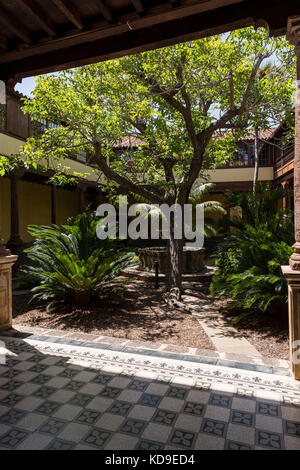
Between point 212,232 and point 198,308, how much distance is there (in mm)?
7708

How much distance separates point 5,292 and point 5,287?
0.07 m

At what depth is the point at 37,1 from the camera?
2.98 metres

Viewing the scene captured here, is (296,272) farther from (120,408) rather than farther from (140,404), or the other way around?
(120,408)

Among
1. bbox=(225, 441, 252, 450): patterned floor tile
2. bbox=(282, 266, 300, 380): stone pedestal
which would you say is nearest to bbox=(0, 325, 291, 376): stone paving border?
bbox=(282, 266, 300, 380): stone pedestal

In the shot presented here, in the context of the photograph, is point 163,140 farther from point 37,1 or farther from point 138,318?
point 37,1

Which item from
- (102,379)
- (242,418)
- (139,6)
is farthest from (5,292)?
(139,6)

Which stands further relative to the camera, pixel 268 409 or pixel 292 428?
pixel 268 409

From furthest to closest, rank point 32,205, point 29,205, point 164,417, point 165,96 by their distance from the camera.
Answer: point 32,205, point 29,205, point 165,96, point 164,417

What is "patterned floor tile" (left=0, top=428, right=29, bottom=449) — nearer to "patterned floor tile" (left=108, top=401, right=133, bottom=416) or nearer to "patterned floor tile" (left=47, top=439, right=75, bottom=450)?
"patterned floor tile" (left=47, top=439, right=75, bottom=450)

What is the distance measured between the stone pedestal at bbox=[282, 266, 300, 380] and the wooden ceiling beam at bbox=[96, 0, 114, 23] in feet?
9.46

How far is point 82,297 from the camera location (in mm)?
5629
